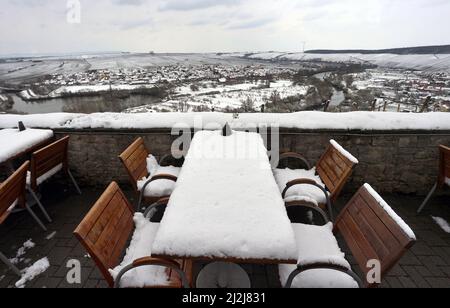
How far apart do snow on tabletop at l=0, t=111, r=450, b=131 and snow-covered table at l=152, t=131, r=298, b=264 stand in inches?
48.0

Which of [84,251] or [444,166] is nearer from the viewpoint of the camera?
[84,251]

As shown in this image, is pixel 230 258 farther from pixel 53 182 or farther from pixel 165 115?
pixel 53 182

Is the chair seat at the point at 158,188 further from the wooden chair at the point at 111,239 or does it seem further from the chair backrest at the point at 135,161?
the wooden chair at the point at 111,239

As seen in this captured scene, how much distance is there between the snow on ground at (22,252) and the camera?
2.76 m

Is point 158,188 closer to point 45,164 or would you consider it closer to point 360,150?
point 45,164

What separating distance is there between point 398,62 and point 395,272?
10482 cm

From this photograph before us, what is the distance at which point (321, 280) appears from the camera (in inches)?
70.6

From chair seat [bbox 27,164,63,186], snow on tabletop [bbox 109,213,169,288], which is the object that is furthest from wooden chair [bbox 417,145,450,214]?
chair seat [bbox 27,164,63,186]

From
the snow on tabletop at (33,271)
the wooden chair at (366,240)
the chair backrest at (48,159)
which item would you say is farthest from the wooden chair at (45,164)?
the wooden chair at (366,240)

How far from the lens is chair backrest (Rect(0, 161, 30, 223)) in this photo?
2.40m

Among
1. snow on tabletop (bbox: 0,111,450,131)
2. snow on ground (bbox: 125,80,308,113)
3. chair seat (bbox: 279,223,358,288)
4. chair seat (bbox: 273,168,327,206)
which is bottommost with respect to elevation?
snow on ground (bbox: 125,80,308,113)

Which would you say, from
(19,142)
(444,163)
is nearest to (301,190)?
(444,163)

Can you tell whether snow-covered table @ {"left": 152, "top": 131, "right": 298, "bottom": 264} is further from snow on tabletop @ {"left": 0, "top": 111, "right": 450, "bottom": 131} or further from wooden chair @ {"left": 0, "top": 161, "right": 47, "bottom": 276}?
wooden chair @ {"left": 0, "top": 161, "right": 47, "bottom": 276}

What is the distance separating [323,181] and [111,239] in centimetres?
225
